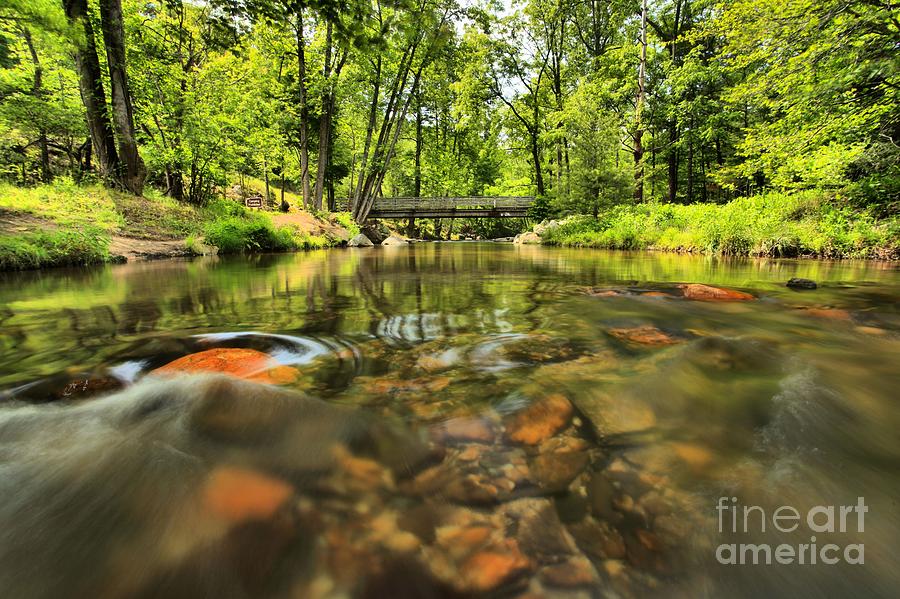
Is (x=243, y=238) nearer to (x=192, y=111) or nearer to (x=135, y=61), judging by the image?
(x=192, y=111)

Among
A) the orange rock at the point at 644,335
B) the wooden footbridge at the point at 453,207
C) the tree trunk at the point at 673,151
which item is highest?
the tree trunk at the point at 673,151

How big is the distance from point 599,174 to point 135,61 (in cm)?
1826

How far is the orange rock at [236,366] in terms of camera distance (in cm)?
226

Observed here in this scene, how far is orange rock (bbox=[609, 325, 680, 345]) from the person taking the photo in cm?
296

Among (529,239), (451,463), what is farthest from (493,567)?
(529,239)

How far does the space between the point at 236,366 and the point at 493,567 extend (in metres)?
1.94

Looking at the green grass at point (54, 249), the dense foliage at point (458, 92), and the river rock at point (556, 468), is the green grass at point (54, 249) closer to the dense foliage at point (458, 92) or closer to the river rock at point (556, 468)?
the dense foliage at point (458, 92)

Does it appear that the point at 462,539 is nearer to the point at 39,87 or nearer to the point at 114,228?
the point at 114,228

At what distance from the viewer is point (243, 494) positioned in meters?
1.30

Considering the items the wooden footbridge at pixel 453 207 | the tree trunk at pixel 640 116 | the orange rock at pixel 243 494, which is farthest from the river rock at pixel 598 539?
the wooden footbridge at pixel 453 207

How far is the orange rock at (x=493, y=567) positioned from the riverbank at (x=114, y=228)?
9.60 meters

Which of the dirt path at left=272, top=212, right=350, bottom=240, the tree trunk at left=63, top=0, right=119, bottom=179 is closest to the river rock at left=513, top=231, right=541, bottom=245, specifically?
the dirt path at left=272, top=212, right=350, bottom=240

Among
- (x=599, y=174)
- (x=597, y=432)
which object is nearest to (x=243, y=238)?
(x=597, y=432)

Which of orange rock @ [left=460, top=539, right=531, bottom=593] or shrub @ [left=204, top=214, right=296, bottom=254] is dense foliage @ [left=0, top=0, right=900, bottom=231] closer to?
shrub @ [left=204, top=214, right=296, bottom=254]
